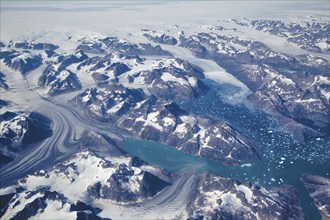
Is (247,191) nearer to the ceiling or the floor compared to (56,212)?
nearer to the ceiling

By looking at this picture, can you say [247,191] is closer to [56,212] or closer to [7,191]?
[56,212]

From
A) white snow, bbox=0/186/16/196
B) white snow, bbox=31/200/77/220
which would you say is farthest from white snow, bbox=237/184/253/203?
white snow, bbox=0/186/16/196

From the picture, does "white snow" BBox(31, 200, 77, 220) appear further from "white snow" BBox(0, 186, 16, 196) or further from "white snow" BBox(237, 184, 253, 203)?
"white snow" BBox(237, 184, 253, 203)

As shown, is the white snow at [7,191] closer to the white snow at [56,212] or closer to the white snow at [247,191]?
the white snow at [56,212]

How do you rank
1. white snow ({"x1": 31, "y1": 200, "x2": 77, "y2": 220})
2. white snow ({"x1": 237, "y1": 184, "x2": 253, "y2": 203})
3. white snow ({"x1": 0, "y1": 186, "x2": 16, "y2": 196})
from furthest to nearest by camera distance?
white snow ({"x1": 237, "y1": 184, "x2": 253, "y2": 203}), white snow ({"x1": 0, "y1": 186, "x2": 16, "y2": 196}), white snow ({"x1": 31, "y1": 200, "x2": 77, "y2": 220})

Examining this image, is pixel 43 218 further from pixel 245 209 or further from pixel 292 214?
pixel 292 214

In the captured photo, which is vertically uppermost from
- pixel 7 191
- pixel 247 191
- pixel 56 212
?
pixel 247 191

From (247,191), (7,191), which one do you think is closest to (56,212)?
(7,191)

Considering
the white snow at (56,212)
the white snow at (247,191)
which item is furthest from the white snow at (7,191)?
the white snow at (247,191)

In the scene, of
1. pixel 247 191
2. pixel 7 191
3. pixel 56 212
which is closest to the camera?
pixel 56 212

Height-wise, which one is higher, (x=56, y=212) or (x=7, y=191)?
(x=56, y=212)

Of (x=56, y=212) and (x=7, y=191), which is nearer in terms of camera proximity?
(x=56, y=212)

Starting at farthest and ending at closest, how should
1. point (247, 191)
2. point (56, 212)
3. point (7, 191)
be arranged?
point (247, 191)
point (7, 191)
point (56, 212)

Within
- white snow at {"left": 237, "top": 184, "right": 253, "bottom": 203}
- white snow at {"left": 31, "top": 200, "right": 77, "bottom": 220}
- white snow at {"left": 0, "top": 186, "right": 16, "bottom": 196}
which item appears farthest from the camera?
white snow at {"left": 237, "top": 184, "right": 253, "bottom": 203}
